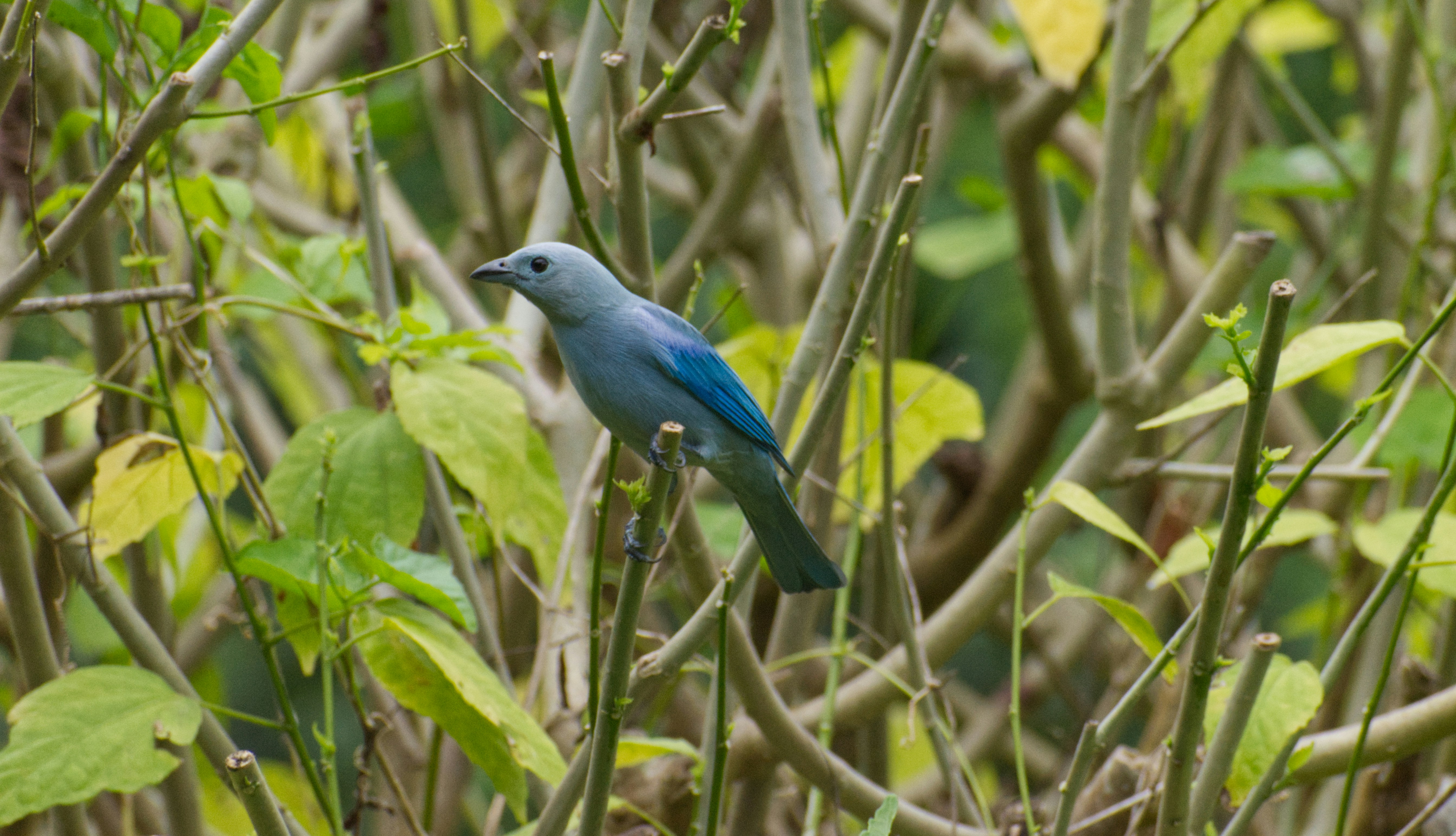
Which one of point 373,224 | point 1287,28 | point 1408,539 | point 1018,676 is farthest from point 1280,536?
point 1287,28

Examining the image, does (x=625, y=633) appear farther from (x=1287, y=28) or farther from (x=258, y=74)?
(x=1287, y=28)

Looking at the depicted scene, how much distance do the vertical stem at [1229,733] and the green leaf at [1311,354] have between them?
31cm

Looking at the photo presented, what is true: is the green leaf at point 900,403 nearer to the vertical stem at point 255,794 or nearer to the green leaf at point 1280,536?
the green leaf at point 1280,536

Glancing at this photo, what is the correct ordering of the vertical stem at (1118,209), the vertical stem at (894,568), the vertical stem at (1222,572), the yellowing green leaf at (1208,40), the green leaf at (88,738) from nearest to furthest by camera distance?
the vertical stem at (1222,572)
the green leaf at (88,738)
the vertical stem at (894,568)
the vertical stem at (1118,209)
the yellowing green leaf at (1208,40)

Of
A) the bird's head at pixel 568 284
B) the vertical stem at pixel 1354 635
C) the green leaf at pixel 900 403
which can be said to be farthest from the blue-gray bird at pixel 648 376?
the green leaf at pixel 900 403

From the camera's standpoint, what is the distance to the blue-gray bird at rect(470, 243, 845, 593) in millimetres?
1693

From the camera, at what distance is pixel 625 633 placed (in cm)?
129

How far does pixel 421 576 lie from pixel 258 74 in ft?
2.54

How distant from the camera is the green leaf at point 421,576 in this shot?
5.27ft

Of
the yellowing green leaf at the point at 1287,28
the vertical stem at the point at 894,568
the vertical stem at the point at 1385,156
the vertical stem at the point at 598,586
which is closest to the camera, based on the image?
the vertical stem at the point at 598,586

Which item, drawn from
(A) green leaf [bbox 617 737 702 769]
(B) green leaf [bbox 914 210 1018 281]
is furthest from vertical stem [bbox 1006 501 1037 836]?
(B) green leaf [bbox 914 210 1018 281]

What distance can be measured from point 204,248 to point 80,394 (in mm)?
955

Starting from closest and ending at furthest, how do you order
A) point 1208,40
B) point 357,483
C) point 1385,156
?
point 357,483 → point 1208,40 → point 1385,156

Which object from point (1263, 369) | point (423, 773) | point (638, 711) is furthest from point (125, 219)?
point (1263, 369)
